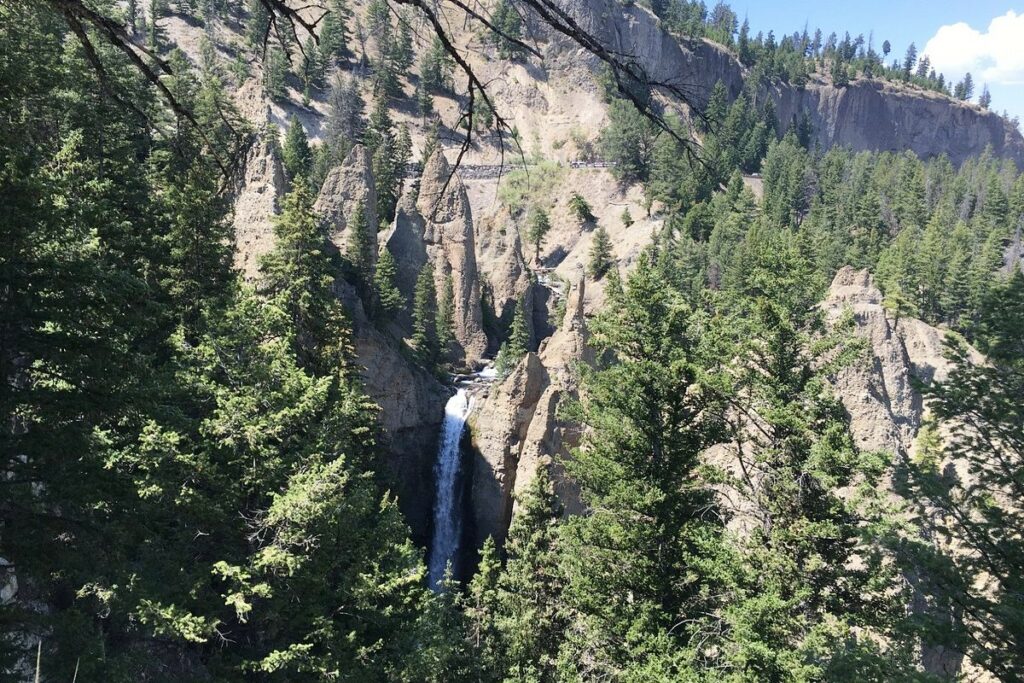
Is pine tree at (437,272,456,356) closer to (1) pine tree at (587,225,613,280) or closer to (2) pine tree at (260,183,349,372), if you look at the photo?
(2) pine tree at (260,183,349,372)

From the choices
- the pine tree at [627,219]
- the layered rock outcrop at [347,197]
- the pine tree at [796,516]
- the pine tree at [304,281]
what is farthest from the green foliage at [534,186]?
the pine tree at [796,516]

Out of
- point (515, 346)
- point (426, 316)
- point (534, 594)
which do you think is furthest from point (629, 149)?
point (534, 594)

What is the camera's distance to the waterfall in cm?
2630

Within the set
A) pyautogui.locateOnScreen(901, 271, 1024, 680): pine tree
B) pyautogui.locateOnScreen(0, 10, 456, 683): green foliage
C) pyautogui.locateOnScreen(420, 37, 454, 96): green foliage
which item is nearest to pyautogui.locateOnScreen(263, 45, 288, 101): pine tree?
pyautogui.locateOnScreen(420, 37, 454, 96): green foliage

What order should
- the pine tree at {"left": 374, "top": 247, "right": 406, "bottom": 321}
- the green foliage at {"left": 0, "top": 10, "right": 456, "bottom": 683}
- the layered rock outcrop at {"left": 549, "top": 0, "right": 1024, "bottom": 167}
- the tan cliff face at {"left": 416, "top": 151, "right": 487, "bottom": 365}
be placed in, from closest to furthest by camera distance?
the green foliage at {"left": 0, "top": 10, "right": 456, "bottom": 683}, the pine tree at {"left": 374, "top": 247, "right": 406, "bottom": 321}, the tan cliff face at {"left": 416, "top": 151, "right": 487, "bottom": 365}, the layered rock outcrop at {"left": 549, "top": 0, "right": 1024, "bottom": 167}

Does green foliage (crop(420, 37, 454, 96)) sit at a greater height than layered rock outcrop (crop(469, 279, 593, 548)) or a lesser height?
greater

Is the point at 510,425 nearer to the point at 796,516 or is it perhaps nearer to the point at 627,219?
the point at 796,516

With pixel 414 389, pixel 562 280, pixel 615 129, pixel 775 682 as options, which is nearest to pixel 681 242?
pixel 562 280

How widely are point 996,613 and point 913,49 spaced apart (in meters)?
220

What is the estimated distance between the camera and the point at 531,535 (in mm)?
15797

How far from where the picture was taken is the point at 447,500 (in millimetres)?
27078

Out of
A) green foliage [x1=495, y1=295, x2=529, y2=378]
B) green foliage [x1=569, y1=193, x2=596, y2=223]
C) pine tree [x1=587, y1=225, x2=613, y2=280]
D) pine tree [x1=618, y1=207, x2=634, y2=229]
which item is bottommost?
green foliage [x1=495, y1=295, x2=529, y2=378]

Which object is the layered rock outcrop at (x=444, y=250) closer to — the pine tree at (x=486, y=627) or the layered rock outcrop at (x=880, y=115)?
the pine tree at (x=486, y=627)

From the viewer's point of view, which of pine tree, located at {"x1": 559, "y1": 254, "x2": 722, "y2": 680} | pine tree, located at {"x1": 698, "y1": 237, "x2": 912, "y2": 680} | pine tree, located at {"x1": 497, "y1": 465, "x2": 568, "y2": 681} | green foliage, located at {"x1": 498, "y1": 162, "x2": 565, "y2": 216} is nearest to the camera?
pine tree, located at {"x1": 698, "y1": 237, "x2": 912, "y2": 680}
